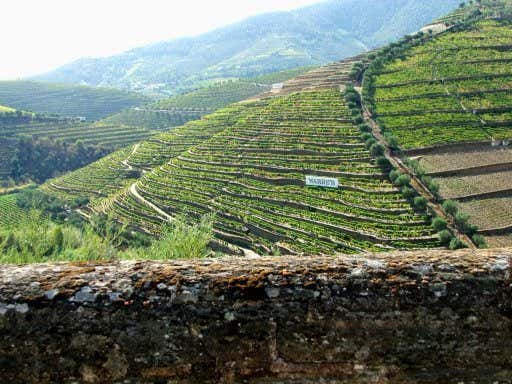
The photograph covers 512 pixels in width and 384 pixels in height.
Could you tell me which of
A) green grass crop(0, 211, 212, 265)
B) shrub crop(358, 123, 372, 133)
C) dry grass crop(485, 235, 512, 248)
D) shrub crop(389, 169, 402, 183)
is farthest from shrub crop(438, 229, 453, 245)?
green grass crop(0, 211, 212, 265)

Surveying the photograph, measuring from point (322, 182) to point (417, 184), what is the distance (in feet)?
33.8

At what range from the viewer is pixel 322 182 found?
48.4 metres

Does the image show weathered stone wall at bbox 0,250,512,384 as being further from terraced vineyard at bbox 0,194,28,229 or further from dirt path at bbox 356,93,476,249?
terraced vineyard at bbox 0,194,28,229

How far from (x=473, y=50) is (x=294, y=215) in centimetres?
5453

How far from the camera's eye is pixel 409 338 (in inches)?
161

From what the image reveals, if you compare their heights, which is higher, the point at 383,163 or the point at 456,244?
the point at 383,163

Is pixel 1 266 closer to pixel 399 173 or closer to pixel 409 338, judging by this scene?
pixel 409 338

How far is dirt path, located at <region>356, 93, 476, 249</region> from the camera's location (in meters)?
38.7

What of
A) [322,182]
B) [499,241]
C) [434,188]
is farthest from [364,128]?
[499,241]

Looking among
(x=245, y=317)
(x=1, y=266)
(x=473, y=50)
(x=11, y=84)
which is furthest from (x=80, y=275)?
(x=11, y=84)

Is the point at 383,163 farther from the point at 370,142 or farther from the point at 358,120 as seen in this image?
the point at 358,120

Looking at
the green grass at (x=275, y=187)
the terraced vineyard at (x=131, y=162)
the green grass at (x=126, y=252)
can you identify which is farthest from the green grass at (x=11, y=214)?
the green grass at (x=126, y=252)

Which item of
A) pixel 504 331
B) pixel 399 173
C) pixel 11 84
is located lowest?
pixel 399 173

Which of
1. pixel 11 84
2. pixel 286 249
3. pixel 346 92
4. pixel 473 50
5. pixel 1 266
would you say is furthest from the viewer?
pixel 11 84
